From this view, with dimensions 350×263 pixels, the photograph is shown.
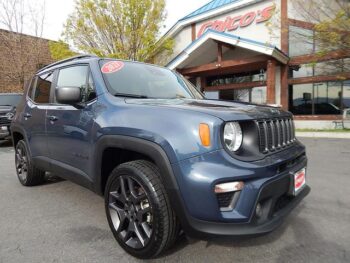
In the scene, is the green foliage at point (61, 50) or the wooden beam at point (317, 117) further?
the green foliage at point (61, 50)

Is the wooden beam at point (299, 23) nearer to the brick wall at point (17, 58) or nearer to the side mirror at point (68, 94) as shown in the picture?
the side mirror at point (68, 94)

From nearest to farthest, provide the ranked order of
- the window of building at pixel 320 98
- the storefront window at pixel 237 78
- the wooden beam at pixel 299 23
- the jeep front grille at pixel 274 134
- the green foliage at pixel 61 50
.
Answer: the jeep front grille at pixel 274 134 → the wooden beam at pixel 299 23 → the window of building at pixel 320 98 → the storefront window at pixel 237 78 → the green foliage at pixel 61 50

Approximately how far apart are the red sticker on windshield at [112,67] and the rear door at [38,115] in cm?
105

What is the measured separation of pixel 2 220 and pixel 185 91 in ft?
8.38

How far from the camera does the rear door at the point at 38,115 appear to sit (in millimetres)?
3751

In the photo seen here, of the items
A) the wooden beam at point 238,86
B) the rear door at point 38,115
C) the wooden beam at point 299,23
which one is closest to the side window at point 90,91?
the rear door at point 38,115

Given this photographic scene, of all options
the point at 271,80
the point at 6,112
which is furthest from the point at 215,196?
the point at 271,80

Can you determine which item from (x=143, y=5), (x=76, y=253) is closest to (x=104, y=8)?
(x=143, y=5)

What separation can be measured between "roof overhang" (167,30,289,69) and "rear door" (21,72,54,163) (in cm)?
1126

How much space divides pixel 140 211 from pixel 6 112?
30.6 feet

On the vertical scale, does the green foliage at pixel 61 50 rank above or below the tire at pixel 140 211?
above

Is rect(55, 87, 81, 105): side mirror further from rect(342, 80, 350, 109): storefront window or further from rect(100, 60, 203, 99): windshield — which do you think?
rect(342, 80, 350, 109): storefront window

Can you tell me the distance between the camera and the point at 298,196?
258cm

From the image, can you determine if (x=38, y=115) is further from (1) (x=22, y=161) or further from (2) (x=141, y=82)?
(2) (x=141, y=82)
